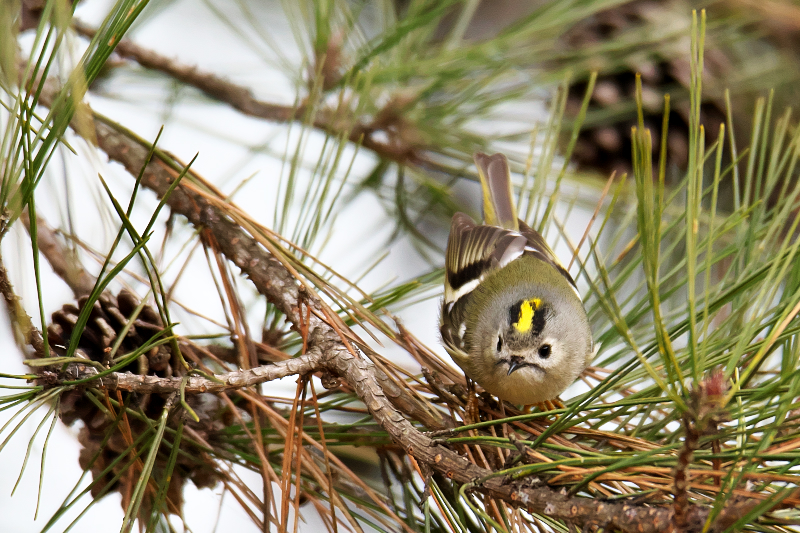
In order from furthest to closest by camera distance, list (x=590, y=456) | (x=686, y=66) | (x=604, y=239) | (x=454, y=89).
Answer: (x=604, y=239) < (x=686, y=66) < (x=454, y=89) < (x=590, y=456)

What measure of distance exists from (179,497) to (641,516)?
22.0 inches

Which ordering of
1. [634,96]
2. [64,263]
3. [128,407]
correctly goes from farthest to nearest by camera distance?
[634,96], [64,263], [128,407]

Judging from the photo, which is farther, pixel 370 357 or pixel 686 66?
pixel 686 66

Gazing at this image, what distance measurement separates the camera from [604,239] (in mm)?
1846

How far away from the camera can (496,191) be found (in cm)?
149

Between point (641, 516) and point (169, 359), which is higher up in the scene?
point (169, 359)

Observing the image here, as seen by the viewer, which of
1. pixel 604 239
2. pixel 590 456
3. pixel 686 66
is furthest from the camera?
pixel 604 239

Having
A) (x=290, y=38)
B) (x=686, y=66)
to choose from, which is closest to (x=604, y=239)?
(x=686, y=66)

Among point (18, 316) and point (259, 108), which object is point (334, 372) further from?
point (259, 108)

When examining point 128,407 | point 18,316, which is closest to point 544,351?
point 128,407

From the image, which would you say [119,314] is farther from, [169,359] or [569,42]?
[569,42]

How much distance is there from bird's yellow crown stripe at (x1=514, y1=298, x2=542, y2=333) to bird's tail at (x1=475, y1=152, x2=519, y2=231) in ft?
0.95

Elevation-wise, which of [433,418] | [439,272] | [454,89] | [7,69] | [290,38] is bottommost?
[433,418]

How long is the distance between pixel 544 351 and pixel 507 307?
0.13m
